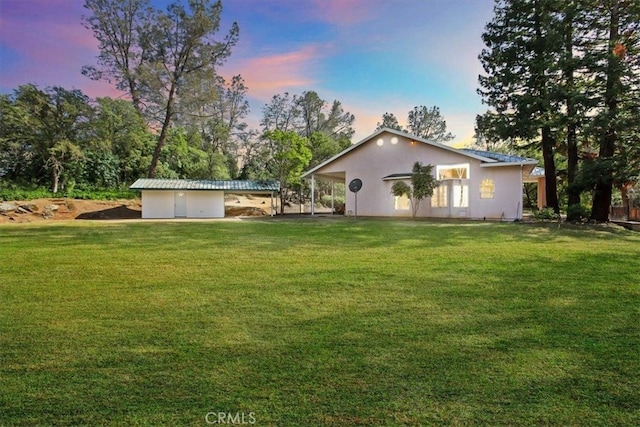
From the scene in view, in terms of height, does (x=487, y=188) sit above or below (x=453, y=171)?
below

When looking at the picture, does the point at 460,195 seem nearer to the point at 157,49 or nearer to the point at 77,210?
the point at 77,210

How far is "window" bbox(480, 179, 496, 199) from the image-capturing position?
18.6 meters

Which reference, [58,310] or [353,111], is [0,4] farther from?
[353,111]

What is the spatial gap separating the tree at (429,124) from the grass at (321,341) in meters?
41.1

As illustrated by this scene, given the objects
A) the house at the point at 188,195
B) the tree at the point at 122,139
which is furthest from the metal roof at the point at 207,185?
the tree at the point at 122,139

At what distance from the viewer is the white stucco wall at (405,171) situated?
59.9 ft

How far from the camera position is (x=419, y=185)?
729 inches

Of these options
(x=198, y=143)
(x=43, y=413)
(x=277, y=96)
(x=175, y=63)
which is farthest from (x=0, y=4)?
(x=277, y=96)

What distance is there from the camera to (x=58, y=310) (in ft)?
14.2

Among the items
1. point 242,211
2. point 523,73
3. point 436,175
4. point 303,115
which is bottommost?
point 242,211

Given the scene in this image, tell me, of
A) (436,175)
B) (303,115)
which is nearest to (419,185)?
(436,175)

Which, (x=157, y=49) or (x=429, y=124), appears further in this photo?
(x=429, y=124)

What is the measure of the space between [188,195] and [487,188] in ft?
60.6

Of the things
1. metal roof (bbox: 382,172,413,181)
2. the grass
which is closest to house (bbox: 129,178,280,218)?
metal roof (bbox: 382,172,413,181)
